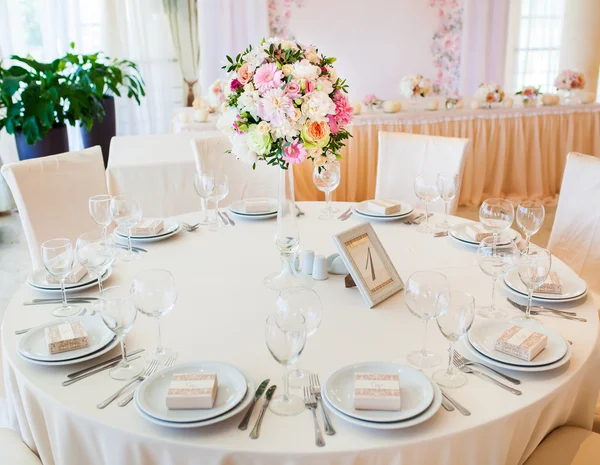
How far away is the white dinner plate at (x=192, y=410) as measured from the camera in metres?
1.19

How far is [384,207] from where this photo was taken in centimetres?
232

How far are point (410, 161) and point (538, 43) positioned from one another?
4.43 metres

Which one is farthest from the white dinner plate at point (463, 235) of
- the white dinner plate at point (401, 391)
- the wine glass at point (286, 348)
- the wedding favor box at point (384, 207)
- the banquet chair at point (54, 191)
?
the banquet chair at point (54, 191)

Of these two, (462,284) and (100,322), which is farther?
(462,284)

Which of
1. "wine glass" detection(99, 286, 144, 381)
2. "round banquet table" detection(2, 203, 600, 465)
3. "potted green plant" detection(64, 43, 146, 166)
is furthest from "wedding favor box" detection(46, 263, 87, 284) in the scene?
"potted green plant" detection(64, 43, 146, 166)

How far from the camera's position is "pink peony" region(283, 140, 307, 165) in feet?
5.41

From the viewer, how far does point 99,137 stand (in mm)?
5230

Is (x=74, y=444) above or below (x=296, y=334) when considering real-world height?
below

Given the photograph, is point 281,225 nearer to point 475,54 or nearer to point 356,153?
point 356,153

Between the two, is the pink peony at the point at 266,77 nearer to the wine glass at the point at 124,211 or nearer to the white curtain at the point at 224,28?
the wine glass at the point at 124,211

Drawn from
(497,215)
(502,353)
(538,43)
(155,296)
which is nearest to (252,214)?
(497,215)

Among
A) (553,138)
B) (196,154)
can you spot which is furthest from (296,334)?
(553,138)

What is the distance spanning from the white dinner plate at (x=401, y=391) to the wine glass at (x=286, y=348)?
72 millimetres

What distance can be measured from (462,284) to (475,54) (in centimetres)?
501
